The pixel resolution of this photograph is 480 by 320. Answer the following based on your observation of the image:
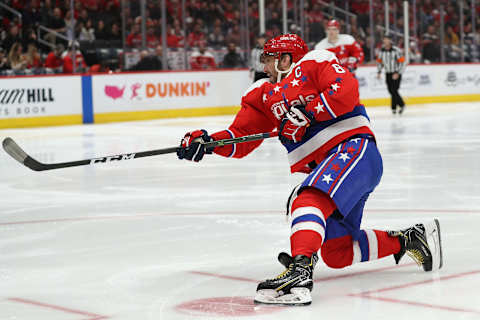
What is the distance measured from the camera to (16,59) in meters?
14.9

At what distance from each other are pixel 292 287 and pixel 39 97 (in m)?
12.0

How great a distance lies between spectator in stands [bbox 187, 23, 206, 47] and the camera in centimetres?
1756

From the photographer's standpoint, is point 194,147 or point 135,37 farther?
point 135,37

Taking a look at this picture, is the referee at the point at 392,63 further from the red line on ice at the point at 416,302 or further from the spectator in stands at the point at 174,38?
the red line on ice at the point at 416,302

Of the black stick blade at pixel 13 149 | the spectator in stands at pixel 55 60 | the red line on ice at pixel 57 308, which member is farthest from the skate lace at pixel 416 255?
the spectator in stands at pixel 55 60

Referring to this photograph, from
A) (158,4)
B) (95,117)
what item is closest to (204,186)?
(95,117)

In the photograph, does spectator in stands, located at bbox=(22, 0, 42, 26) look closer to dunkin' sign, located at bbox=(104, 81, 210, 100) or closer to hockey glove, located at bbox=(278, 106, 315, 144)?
dunkin' sign, located at bbox=(104, 81, 210, 100)

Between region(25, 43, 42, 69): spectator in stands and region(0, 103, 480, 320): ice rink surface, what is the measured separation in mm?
5138

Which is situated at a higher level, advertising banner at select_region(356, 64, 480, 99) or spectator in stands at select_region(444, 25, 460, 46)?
spectator in stands at select_region(444, 25, 460, 46)

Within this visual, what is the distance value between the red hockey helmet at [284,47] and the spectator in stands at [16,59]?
11340mm

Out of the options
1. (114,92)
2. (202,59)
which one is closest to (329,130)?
(114,92)

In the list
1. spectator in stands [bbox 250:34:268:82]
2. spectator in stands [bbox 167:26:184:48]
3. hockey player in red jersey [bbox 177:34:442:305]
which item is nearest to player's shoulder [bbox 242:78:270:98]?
hockey player in red jersey [bbox 177:34:442:305]

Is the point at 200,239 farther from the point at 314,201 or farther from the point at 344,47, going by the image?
the point at 344,47

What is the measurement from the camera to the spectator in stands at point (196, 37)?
17.6m
